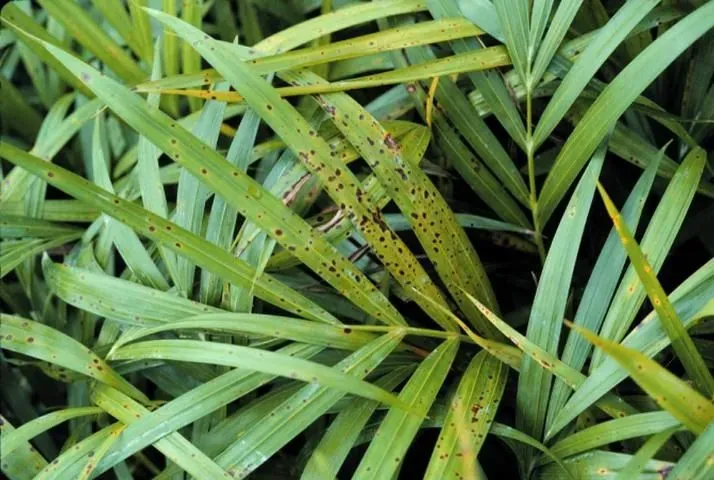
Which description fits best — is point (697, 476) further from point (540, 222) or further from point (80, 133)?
point (80, 133)

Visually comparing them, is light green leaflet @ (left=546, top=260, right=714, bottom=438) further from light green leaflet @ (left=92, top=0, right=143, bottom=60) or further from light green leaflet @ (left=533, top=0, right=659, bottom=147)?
light green leaflet @ (left=92, top=0, right=143, bottom=60)

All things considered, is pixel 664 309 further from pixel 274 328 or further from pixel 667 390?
pixel 274 328

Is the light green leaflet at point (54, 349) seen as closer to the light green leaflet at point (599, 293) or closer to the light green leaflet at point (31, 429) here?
the light green leaflet at point (31, 429)

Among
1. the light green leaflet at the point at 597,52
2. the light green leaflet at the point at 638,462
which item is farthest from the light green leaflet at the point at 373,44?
the light green leaflet at the point at 638,462

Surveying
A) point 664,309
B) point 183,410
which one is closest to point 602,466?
point 664,309

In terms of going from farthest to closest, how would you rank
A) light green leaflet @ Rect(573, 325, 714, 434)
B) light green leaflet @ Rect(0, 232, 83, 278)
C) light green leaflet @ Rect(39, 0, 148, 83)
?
light green leaflet @ Rect(39, 0, 148, 83), light green leaflet @ Rect(0, 232, 83, 278), light green leaflet @ Rect(573, 325, 714, 434)

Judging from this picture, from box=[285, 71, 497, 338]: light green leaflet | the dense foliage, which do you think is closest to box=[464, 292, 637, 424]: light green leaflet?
the dense foliage
